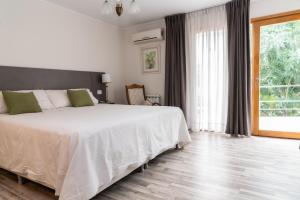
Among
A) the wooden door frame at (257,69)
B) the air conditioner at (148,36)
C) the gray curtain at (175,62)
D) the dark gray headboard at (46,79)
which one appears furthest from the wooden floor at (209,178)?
the air conditioner at (148,36)

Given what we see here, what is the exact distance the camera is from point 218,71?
3975mm

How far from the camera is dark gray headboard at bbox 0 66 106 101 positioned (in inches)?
116

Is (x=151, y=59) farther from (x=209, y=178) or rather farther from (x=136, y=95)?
(x=209, y=178)

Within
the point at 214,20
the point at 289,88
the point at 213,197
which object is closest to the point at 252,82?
the point at 289,88

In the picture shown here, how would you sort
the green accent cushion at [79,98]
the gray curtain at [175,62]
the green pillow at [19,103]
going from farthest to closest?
the gray curtain at [175,62]
the green accent cushion at [79,98]
the green pillow at [19,103]

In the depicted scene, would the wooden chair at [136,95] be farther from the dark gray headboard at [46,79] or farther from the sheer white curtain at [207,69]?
the sheer white curtain at [207,69]

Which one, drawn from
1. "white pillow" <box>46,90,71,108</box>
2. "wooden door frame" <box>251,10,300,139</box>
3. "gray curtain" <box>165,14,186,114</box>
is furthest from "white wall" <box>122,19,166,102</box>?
"white pillow" <box>46,90,71,108</box>

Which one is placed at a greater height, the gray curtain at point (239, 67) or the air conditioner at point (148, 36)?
the air conditioner at point (148, 36)

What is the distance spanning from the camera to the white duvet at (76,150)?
5.07 feet

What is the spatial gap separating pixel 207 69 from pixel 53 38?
300 cm

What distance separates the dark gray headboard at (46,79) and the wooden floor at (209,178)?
130 cm

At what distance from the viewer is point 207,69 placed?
13.5 feet

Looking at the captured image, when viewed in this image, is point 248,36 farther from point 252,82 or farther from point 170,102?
point 170,102

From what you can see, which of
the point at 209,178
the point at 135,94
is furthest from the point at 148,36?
the point at 209,178
